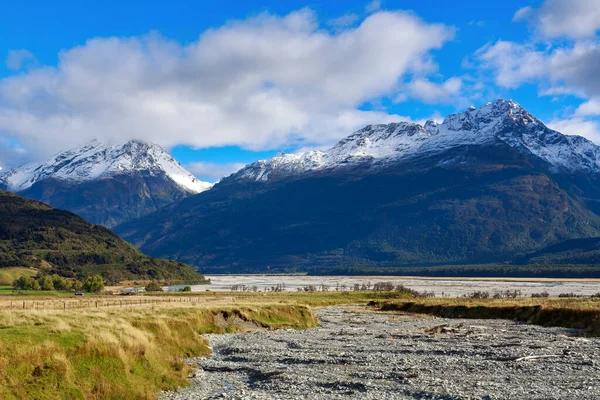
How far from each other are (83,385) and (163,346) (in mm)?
15179

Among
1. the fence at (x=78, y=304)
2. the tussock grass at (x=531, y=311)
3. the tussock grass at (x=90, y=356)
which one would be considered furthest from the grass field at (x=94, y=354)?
the tussock grass at (x=531, y=311)

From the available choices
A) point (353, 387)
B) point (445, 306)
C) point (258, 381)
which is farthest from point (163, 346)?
point (445, 306)

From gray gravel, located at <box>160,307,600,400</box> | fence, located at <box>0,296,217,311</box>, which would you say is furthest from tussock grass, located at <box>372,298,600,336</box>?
fence, located at <box>0,296,217,311</box>

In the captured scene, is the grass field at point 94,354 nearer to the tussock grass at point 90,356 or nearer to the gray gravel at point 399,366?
the tussock grass at point 90,356

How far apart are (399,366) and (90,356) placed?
2198 centimetres

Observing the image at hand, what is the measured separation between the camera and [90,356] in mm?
34469

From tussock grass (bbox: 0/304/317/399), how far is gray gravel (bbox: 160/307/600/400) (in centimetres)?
246

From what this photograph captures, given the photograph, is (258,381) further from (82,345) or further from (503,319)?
(503,319)

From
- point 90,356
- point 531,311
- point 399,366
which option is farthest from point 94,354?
point 531,311

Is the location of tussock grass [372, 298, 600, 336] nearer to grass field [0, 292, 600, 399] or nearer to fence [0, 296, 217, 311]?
fence [0, 296, 217, 311]

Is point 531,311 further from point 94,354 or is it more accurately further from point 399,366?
point 94,354

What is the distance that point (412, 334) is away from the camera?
65938 millimetres

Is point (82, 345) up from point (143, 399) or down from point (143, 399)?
up

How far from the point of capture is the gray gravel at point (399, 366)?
114ft
